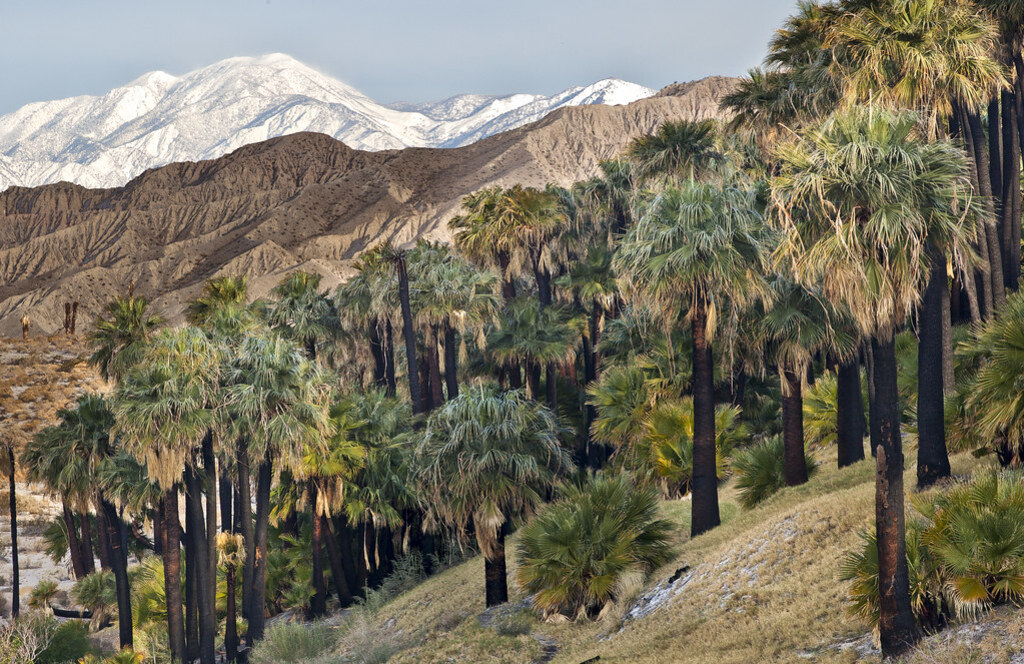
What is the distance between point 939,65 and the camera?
1981cm

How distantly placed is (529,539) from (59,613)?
34408 millimetres

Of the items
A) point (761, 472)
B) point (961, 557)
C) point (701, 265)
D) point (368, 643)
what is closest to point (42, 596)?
point (368, 643)

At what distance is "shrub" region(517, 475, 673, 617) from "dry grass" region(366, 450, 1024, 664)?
521 mm

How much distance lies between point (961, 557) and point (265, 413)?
19.8 metres

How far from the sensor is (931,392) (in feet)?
56.2

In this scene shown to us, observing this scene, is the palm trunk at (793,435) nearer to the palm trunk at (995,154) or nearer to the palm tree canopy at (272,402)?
the palm trunk at (995,154)

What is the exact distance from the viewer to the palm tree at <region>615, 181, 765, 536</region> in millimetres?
21938

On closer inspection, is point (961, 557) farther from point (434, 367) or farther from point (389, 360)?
point (389, 360)

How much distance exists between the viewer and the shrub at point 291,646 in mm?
25078

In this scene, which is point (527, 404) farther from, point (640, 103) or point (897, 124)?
point (640, 103)

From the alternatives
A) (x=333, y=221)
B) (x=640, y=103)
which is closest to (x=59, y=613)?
(x=333, y=221)

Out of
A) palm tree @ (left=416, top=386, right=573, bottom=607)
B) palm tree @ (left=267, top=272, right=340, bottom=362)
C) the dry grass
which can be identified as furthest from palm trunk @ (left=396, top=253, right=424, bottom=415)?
the dry grass

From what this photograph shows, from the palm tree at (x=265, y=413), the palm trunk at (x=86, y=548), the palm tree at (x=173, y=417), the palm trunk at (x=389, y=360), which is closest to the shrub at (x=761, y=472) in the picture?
the palm tree at (x=265, y=413)

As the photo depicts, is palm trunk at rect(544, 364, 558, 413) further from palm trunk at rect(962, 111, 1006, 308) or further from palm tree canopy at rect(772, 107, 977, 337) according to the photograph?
palm tree canopy at rect(772, 107, 977, 337)
